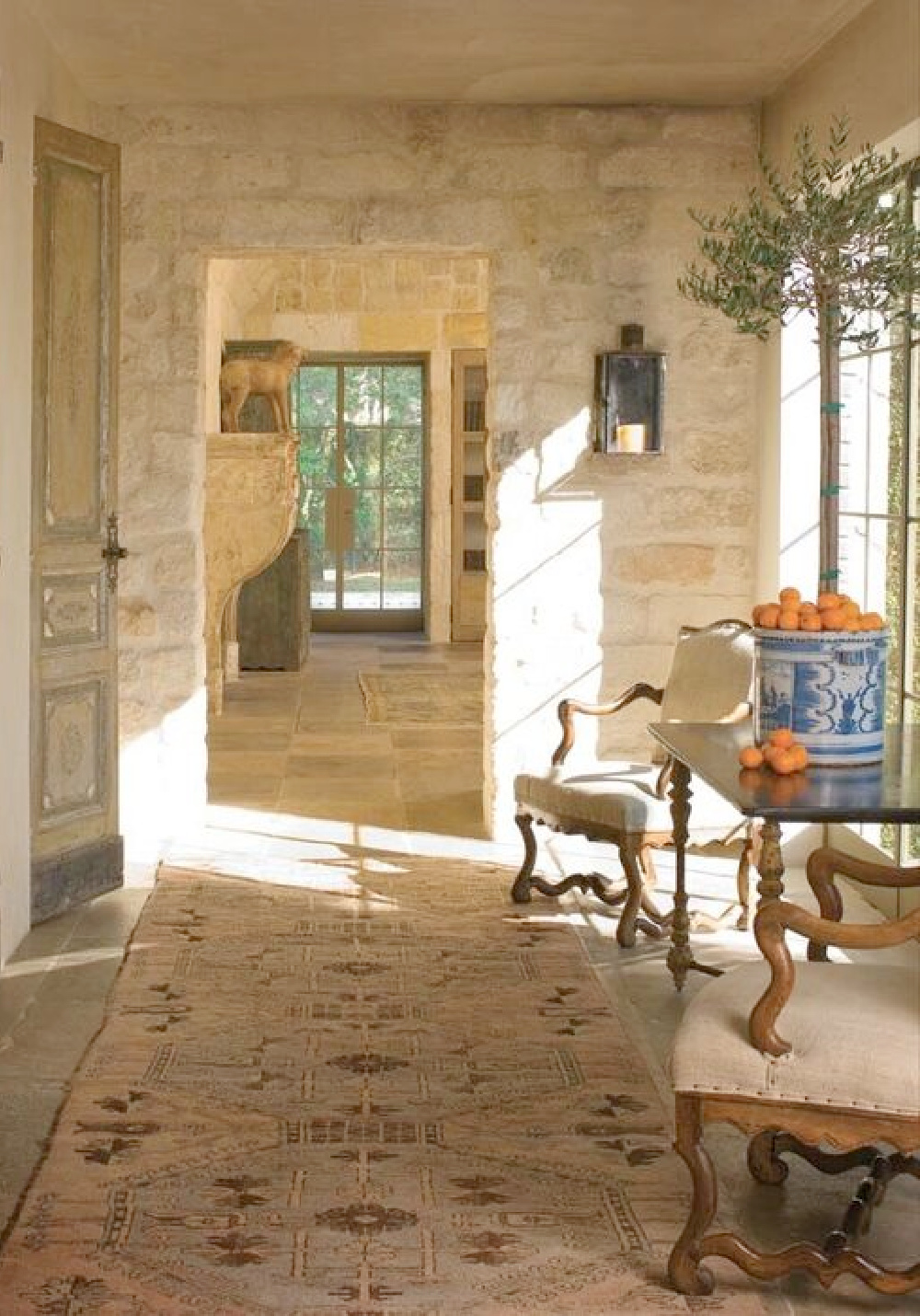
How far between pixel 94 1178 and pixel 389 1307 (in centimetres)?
82

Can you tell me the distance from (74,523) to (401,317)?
28.3 feet

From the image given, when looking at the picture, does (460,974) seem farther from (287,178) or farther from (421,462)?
(421,462)

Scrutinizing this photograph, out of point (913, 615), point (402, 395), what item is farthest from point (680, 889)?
point (402, 395)

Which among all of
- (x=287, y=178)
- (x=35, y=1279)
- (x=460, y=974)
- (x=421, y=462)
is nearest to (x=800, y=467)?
(x=287, y=178)

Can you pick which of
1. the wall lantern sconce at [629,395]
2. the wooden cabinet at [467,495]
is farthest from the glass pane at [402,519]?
the wall lantern sconce at [629,395]

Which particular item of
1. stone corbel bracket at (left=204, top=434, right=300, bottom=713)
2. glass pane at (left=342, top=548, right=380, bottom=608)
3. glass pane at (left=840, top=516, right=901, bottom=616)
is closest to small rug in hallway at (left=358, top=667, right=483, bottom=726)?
stone corbel bracket at (left=204, top=434, right=300, bottom=713)

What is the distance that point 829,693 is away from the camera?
388 centimetres

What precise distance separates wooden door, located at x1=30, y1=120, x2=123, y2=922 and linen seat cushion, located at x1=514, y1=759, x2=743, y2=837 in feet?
4.60

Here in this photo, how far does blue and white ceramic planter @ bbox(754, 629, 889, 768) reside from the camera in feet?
12.7

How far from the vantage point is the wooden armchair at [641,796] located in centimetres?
566

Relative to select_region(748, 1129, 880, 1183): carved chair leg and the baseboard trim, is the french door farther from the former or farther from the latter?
select_region(748, 1129, 880, 1183): carved chair leg

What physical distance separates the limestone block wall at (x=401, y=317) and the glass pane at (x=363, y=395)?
1.96 ft

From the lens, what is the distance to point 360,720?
410 inches

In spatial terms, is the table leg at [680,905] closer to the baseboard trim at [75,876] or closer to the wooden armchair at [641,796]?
the wooden armchair at [641,796]
